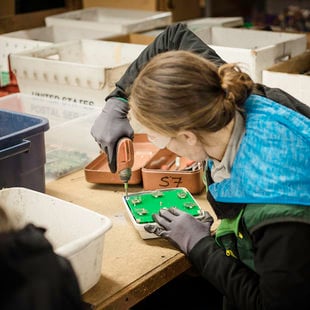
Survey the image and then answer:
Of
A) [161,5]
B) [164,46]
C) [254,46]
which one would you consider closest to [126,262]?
[164,46]

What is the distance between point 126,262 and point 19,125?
0.58m

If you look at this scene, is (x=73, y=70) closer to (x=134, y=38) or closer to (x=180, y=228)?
(x=134, y=38)

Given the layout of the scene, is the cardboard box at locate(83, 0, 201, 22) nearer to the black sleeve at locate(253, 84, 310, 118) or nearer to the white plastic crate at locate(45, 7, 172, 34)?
the white plastic crate at locate(45, 7, 172, 34)

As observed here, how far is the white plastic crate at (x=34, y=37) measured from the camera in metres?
2.53

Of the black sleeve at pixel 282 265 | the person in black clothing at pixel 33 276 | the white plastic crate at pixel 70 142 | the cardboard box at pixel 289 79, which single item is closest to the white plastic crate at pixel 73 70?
the white plastic crate at pixel 70 142

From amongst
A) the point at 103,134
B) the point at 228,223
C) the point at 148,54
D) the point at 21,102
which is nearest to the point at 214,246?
the point at 228,223

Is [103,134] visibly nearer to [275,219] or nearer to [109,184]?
[109,184]

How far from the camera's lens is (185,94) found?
1258 millimetres

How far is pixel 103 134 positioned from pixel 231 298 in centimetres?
57

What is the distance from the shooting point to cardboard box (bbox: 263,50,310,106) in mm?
1934

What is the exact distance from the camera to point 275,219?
47.9 inches

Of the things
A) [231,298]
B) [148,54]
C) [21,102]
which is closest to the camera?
[231,298]

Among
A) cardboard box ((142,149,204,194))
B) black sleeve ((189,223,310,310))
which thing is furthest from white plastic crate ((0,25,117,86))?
black sleeve ((189,223,310,310))

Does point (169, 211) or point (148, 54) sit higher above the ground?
point (148, 54)
